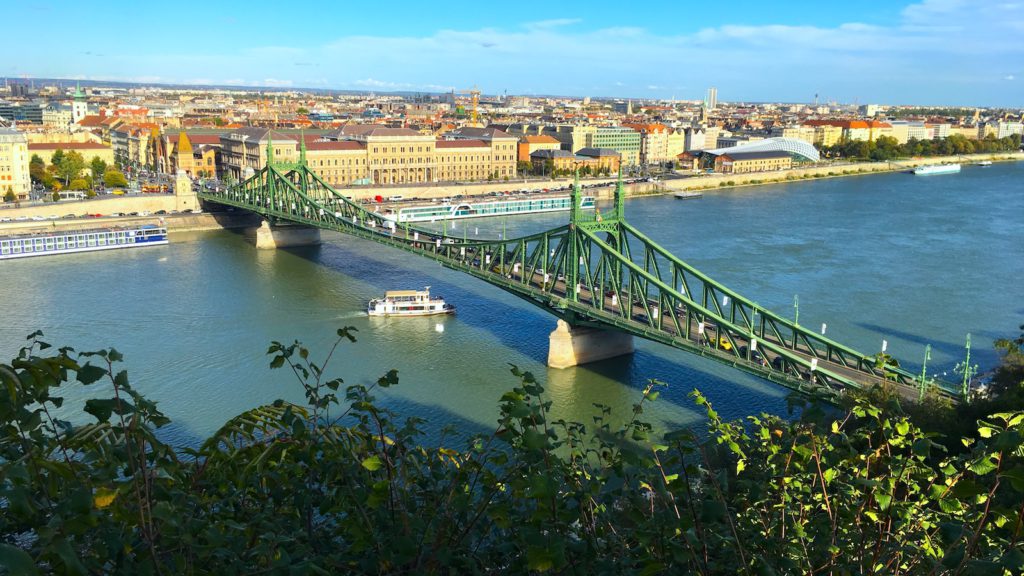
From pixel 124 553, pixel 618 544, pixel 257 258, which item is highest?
pixel 124 553

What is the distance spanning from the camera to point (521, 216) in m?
A: 32.6

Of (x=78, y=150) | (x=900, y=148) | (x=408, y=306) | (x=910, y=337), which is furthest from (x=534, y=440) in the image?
(x=900, y=148)

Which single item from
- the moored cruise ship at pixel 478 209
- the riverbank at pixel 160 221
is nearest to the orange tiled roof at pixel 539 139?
the moored cruise ship at pixel 478 209

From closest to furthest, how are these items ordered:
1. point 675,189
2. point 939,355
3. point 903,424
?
point 903,424
point 939,355
point 675,189

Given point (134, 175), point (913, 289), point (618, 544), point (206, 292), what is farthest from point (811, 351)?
point (134, 175)

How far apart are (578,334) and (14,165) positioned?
84.5 feet

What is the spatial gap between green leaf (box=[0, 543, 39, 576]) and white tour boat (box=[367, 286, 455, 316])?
1481 centimetres

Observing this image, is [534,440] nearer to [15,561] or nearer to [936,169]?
[15,561]

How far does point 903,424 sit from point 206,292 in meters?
17.6

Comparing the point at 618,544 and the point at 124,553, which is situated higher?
Result: the point at 124,553

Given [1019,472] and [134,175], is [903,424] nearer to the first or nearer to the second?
[1019,472]

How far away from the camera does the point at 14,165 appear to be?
99.6 feet

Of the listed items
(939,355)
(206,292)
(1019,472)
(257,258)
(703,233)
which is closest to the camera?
(1019,472)

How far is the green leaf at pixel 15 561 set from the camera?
1.19 meters
